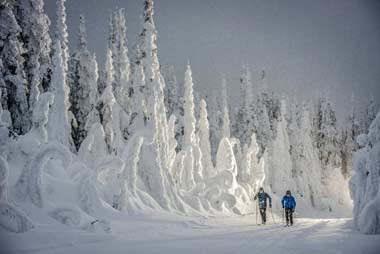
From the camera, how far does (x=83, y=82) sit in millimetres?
36812

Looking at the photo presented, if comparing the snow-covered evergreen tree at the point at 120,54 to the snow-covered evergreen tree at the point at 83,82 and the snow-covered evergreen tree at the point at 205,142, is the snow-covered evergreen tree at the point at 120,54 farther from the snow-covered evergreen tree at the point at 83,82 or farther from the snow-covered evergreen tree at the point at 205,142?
the snow-covered evergreen tree at the point at 205,142

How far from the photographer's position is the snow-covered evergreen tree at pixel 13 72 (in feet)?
76.8

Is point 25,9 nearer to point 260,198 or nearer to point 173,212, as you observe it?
point 173,212

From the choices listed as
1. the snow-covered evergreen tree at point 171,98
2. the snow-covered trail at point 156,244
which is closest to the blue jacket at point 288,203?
the snow-covered trail at point 156,244

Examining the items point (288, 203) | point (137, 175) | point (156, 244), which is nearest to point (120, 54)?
point (137, 175)

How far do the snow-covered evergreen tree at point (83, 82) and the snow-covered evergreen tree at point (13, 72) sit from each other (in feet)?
34.1

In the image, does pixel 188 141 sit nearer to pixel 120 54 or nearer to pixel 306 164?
pixel 120 54

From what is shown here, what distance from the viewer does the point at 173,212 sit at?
→ 24.6 meters

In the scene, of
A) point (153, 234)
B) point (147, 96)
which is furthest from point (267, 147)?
point (153, 234)

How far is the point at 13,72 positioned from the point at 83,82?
12352mm

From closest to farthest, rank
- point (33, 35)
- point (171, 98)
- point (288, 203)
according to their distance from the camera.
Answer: point (288, 203), point (33, 35), point (171, 98)

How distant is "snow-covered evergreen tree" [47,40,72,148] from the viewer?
88.3ft

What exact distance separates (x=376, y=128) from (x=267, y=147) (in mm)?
42643

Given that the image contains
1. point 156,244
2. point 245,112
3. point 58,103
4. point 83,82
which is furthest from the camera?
point 245,112
